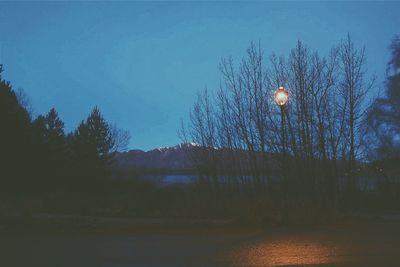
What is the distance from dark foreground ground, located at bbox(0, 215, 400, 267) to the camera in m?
10.6

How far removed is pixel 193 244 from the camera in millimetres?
12508

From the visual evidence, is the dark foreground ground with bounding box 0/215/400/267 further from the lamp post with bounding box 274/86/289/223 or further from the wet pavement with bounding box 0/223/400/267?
the lamp post with bounding box 274/86/289/223

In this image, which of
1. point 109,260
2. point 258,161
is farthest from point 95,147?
point 109,260

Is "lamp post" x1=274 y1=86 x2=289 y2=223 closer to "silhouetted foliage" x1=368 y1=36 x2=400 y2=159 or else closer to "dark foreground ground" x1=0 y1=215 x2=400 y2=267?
"dark foreground ground" x1=0 y1=215 x2=400 y2=267

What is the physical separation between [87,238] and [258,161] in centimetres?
1139

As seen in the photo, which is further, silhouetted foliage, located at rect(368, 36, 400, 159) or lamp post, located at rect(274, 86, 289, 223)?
silhouetted foliage, located at rect(368, 36, 400, 159)

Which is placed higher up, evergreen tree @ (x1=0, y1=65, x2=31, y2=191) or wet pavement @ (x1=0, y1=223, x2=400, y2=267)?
evergreen tree @ (x1=0, y1=65, x2=31, y2=191)

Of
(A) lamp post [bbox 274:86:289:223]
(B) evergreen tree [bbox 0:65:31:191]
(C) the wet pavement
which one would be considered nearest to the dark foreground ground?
(C) the wet pavement

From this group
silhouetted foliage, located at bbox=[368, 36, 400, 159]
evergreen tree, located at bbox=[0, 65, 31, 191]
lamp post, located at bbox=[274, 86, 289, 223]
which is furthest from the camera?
silhouetted foliage, located at bbox=[368, 36, 400, 159]

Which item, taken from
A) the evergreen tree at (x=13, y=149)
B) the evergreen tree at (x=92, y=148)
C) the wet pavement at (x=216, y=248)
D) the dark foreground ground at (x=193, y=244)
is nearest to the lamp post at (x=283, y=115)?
the dark foreground ground at (x=193, y=244)

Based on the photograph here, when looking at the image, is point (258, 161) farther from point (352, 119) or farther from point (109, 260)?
point (109, 260)

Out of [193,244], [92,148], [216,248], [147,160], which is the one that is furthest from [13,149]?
[147,160]

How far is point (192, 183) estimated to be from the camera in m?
24.3

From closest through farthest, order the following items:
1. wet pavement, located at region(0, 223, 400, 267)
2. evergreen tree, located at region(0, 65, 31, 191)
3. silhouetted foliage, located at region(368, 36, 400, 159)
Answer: wet pavement, located at region(0, 223, 400, 267)
evergreen tree, located at region(0, 65, 31, 191)
silhouetted foliage, located at region(368, 36, 400, 159)
